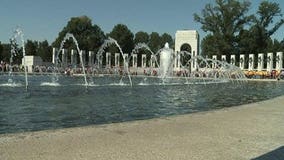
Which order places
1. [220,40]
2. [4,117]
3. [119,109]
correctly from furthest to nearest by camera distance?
[220,40] < [119,109] < [4,117]

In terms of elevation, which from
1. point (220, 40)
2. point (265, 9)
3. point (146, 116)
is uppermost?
point (265, 9)

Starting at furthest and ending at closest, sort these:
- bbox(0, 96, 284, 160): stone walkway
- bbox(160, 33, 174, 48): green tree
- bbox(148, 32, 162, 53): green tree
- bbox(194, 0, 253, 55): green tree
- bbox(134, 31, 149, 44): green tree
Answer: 1. bbox(160, 33, 174, 48): green tree
2. bbox(148, 32, 162, 53): green tree
3. bbox(134, 31, 149, 44): green tree
4. bbox(194, 0, 253, 55): green tree
5. bbox(0, 96, 284, 160): stone walkway

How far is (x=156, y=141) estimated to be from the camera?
34.6ft

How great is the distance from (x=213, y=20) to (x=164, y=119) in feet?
322

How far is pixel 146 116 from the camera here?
17.5 metres

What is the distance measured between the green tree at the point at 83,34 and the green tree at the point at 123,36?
3780 mm

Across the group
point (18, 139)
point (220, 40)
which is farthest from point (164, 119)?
point (220, 40)

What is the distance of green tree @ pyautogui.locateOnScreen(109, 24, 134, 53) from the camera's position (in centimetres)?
12200

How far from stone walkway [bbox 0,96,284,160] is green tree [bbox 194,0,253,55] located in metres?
94.6

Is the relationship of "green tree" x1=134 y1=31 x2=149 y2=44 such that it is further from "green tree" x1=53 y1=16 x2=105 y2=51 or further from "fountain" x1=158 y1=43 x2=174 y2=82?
"fountain" x1=158 y1=43 x2=174 y2=82

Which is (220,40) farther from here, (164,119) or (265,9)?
(164,119)

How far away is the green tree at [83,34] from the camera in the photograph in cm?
11788

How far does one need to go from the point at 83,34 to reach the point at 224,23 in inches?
1377

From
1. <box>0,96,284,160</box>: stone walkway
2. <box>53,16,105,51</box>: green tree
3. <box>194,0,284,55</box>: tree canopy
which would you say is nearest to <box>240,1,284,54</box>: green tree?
<box>194,0,284,55</box>: tree canopy
